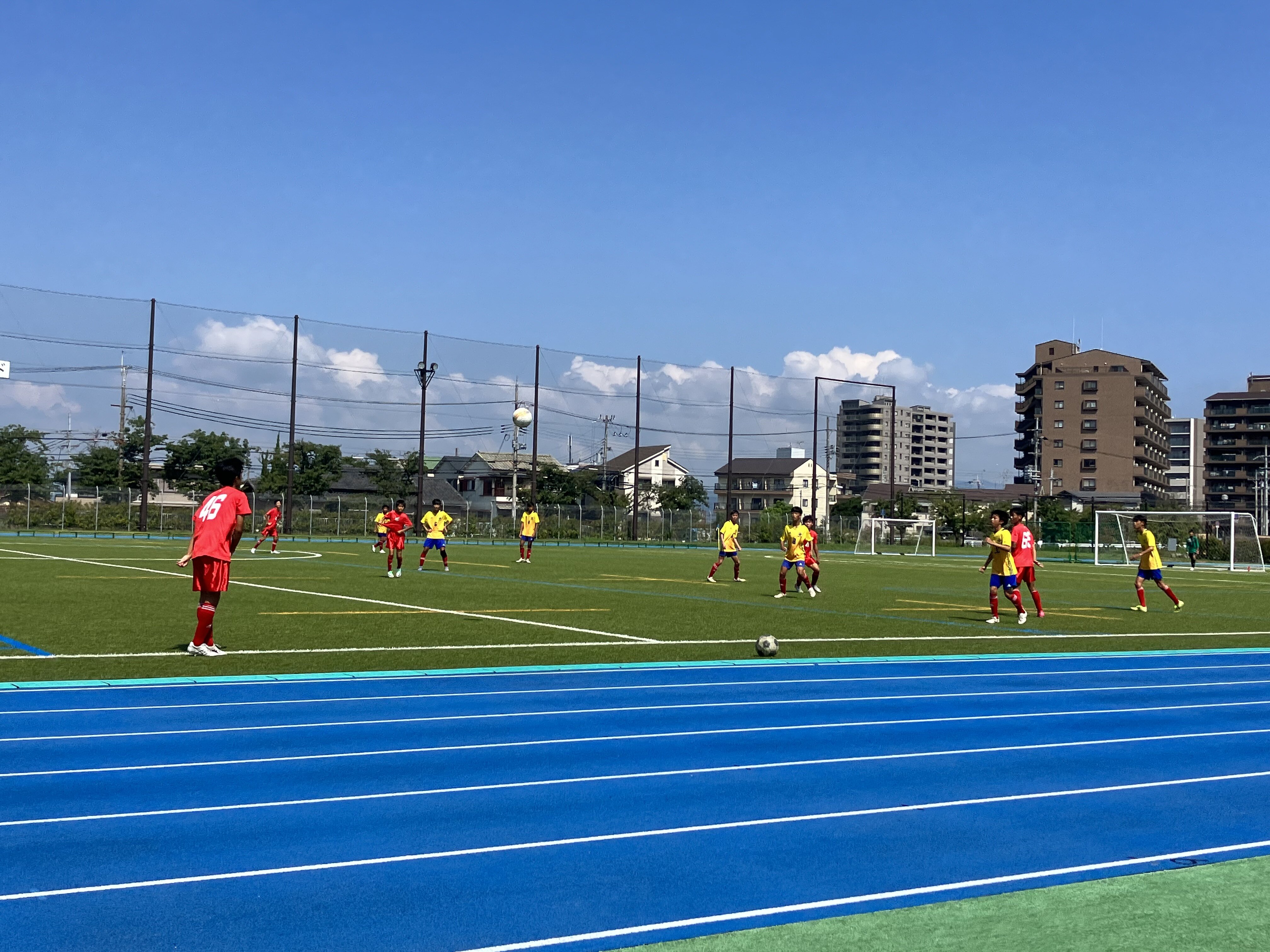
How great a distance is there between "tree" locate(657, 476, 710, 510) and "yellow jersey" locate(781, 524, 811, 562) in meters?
79.2

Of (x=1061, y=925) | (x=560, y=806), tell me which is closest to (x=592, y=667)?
(x=560, y=806)

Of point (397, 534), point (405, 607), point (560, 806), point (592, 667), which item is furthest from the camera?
point (397, 534)

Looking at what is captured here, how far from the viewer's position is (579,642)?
14.2 metres

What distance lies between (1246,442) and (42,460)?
384 ft

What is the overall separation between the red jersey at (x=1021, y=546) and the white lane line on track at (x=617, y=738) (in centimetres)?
824

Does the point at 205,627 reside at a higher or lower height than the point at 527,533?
lower

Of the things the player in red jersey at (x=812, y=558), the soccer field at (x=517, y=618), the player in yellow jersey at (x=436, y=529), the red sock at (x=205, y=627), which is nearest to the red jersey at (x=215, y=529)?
the red sock at (x=205, y=627)

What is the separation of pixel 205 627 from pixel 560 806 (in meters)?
7.14

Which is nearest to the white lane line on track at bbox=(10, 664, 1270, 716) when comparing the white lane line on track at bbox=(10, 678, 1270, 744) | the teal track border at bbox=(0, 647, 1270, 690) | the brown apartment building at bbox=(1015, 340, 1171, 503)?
the teal track border at bbox=(0, 647, 1270, 690)

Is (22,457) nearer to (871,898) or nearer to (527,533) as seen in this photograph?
(527,533)

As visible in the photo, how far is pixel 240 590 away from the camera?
21.8 meters

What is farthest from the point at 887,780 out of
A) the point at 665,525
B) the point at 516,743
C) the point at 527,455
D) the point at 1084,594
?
the point at 527,455

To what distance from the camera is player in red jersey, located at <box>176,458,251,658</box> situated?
39.3 feet

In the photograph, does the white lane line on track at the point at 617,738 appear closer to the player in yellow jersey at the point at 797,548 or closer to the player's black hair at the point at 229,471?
the player's black hair at the point at 229,471
